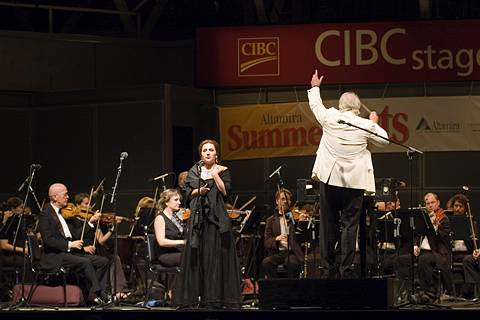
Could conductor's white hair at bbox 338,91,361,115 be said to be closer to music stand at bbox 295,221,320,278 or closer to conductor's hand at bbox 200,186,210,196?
conductor's hand at bbox 200,186,210,196

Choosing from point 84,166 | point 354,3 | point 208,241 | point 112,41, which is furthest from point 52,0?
point 208,241

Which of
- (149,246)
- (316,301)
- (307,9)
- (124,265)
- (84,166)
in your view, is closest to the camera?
(316,301)

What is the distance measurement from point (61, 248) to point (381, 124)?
5948mm

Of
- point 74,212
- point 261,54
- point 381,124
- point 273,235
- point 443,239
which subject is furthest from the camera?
point 261,54

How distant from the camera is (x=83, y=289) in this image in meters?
13.6

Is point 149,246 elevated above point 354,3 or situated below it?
below

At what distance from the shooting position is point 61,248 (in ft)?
41.7

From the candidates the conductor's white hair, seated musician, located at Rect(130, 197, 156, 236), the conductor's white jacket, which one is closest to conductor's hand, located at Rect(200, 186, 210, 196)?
the conductor's white jacket

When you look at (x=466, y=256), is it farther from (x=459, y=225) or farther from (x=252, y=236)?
(x=252, y=236)

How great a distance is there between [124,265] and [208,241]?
3.86 meters

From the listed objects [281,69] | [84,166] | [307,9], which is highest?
[307,9]

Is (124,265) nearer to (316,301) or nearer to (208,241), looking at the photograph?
(208,241)

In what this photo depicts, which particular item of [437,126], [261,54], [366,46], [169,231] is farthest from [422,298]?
[261,54]

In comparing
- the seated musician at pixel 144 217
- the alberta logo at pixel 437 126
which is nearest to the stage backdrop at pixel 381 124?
the alberta logo at pixel 437 126
